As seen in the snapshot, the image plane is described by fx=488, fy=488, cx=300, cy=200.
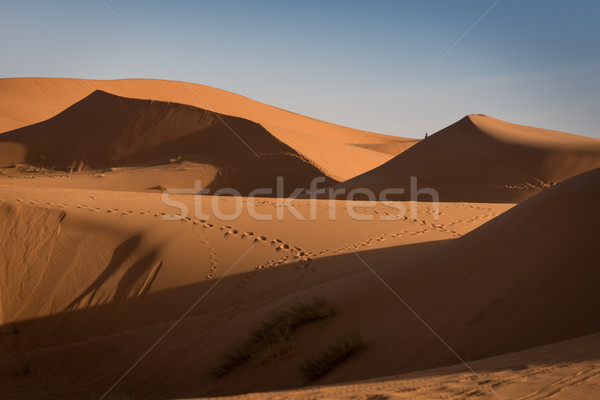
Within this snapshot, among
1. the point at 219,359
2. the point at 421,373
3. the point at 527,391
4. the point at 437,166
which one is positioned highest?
the point at 437,166

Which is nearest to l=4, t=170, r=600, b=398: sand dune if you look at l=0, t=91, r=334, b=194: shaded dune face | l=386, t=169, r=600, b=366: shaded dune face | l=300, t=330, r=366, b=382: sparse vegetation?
l=386, t=169, r=600, b=366: shaded dune face

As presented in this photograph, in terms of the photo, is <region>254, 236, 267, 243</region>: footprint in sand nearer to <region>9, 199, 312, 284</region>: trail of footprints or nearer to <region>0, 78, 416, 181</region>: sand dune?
<region>9, 199, 312, 284</region>: trail of footprints

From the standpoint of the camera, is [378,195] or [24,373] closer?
[24,373]

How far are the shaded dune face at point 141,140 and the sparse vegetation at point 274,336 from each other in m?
17.1

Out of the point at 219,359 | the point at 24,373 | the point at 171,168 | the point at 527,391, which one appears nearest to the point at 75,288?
the point at 24,373

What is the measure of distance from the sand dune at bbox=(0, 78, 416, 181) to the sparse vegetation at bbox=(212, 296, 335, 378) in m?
17.1

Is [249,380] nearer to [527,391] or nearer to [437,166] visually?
[527,391]

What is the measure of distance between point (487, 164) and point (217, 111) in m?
19.6

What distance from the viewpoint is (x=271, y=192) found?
68.7ft

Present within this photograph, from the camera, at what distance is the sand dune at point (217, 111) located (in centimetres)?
2627

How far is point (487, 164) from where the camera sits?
2011 centimetres

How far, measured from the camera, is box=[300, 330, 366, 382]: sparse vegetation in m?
4.42

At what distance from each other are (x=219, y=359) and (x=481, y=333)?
111 inches

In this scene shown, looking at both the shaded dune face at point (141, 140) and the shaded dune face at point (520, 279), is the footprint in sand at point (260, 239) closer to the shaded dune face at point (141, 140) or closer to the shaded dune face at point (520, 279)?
the shaded dune face at point (520, 279)
